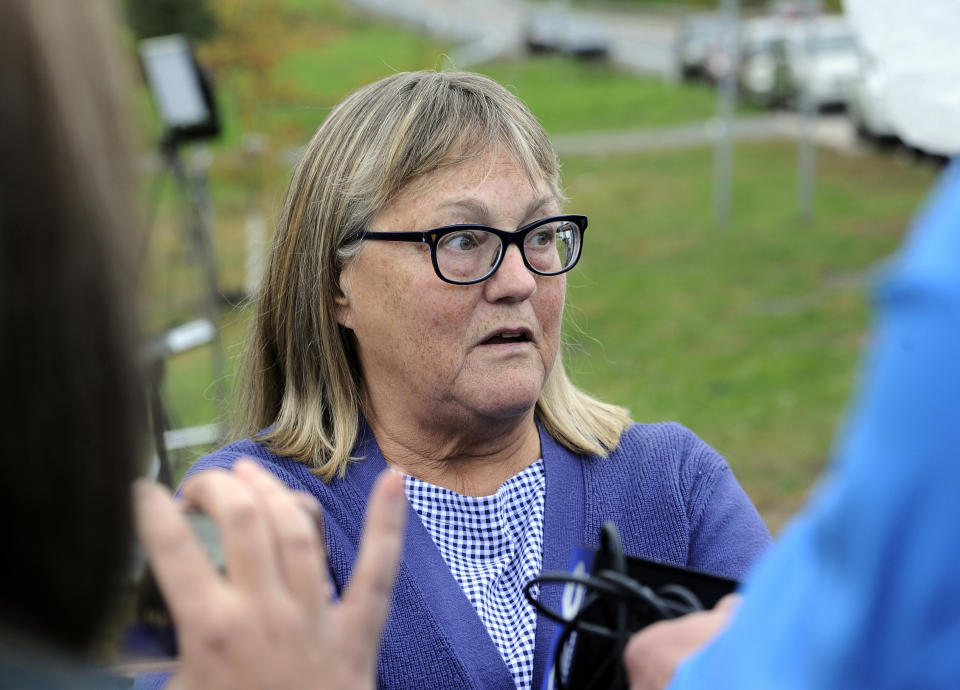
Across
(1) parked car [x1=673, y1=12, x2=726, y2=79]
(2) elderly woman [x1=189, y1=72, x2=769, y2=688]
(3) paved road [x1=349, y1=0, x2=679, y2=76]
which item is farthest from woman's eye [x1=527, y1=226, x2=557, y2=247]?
(3) paved road [x1=349, y1=0, x2=679, y2=76]

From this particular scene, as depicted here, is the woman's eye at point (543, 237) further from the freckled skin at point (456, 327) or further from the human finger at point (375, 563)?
the human finger at point (375, 563)

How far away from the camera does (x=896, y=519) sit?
0.64 meters

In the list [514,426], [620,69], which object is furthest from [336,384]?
[620,69]

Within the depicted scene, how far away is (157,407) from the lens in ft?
10.1

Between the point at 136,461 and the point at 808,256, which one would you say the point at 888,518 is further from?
the point at 808,256

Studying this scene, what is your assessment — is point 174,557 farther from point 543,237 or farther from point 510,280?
point 543,237

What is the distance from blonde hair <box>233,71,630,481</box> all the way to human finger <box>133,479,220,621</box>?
1009 millimetres

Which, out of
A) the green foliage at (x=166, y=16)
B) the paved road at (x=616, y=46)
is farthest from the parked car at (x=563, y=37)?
the green foliage at (x=166, y=16)

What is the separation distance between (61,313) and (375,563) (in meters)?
0.37

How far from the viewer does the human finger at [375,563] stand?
3.15ft

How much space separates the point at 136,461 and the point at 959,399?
567mm

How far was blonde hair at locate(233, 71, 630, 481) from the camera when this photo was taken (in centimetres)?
199

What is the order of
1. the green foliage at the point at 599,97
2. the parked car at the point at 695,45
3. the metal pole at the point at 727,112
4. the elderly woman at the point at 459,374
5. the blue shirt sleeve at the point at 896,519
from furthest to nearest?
the parked car at the point at 695,45, the green foliage at the point at 599,97, the metal pole at the point at 727,112, the elderly woman at the point at 459,374, the blue shirt sleeve at the point at 896,519

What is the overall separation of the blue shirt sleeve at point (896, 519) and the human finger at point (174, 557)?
18.3 inches
